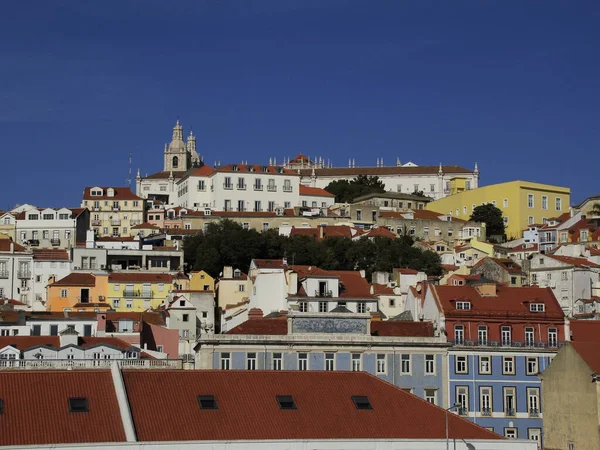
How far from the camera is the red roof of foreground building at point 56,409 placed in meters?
46.4

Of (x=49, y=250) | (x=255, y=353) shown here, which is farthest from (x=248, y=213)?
(x=255, y=353)

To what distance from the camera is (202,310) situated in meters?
103

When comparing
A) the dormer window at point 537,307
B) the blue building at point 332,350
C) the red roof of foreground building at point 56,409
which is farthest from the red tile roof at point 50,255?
the red roof of foreground building at point 56,409

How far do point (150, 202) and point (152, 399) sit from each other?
116 m

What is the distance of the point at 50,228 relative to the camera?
131500mm

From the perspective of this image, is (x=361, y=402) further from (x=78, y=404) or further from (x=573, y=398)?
(x=573, y=398)

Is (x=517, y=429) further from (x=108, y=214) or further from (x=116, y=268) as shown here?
(x=108, y=214)

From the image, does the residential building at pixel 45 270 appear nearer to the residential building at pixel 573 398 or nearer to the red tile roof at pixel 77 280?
the red tile roof at pixel 77 280

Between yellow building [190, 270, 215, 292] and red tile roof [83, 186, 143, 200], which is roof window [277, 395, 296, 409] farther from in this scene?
red tile roof [83, 186, 143, 200]

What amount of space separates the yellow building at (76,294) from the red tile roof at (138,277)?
2.76ft

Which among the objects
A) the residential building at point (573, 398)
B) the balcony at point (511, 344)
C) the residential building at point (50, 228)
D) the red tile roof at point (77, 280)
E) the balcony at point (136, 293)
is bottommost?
the residential building at point (573, 398)

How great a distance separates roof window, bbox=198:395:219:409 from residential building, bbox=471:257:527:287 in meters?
66.3

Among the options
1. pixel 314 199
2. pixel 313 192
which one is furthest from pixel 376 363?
pixel 313 192

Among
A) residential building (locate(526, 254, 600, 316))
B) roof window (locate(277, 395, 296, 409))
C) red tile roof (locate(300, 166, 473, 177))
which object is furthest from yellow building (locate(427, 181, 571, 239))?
roof window (locate(277, 395, 296, 409))
